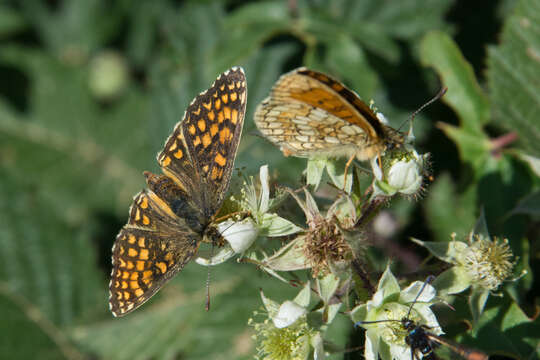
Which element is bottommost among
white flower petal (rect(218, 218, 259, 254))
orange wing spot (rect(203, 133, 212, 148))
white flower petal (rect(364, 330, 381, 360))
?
white flower petal (rect(364, 330, 381, 360))

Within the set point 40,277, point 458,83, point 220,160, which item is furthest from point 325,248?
point 40,277

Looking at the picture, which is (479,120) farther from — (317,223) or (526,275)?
(317,223)

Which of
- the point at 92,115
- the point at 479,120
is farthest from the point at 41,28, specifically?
the point at 479,120

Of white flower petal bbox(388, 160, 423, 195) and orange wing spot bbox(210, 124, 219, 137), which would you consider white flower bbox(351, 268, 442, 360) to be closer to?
white flower petal bbox(388, 160, 423, 195)

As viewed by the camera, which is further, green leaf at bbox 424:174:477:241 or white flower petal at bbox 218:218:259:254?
green leaf at bbox 424:174:477:241

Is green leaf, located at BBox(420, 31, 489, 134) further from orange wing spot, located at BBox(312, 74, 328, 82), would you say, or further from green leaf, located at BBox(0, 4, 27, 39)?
green leaf, located at BBox(0, 4, 27, 39)

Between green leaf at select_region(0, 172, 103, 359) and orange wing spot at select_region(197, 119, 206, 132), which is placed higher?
orange wing spot at select_region(197, 119, 206, 132)

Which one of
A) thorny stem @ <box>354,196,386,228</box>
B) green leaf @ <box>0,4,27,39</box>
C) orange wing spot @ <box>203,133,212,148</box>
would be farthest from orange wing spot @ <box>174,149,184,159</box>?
green leaf @ <box>0,4,27,39</box>

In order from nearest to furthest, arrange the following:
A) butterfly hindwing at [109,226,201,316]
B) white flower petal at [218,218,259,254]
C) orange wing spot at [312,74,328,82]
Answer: orange wing spot at [312,74,328,82] < white flower petal at [218,218,259,254] < butterfly hindwing at [109,226,201,316]

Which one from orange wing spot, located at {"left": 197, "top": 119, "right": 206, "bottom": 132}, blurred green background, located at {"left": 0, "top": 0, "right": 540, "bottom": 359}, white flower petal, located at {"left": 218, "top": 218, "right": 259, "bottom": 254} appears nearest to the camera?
white flower petal, located at {"left": 218, "top": 218, "right": 259, "bottom": 254}
